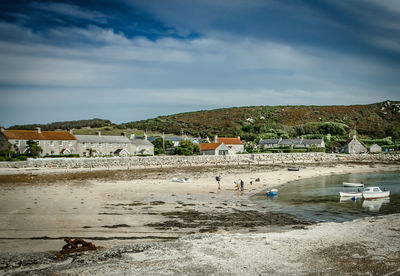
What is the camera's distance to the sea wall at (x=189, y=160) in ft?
176

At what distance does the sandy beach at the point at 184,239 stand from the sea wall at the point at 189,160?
31.0m

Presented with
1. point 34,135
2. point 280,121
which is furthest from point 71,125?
point 280,121

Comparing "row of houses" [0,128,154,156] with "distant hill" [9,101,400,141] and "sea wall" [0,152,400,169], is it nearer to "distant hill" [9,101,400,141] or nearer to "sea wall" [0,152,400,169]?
"sea wall" [0,152,400,169]

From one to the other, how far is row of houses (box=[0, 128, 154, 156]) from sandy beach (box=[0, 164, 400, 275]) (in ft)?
130

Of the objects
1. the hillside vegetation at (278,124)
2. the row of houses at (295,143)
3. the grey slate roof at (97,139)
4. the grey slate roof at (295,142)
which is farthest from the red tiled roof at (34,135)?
the grey slate roof at (295,142)

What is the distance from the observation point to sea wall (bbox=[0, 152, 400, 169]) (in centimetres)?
5356

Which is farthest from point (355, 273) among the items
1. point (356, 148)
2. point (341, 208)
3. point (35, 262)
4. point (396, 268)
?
point (356, 148)

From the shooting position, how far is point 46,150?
6169cm

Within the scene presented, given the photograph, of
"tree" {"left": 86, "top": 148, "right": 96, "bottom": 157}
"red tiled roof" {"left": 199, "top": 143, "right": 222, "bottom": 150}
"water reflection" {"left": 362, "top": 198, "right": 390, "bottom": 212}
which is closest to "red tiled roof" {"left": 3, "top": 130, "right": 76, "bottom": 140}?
"tree" {"left": 86, "top": 148, "right": 96, "bottom": 157}

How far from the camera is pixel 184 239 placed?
13.3 m

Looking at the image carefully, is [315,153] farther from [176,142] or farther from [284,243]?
[284,243]

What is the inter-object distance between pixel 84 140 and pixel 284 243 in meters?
61.1

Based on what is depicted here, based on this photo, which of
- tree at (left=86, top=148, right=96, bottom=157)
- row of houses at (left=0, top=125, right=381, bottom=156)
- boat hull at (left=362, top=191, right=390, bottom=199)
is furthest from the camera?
tree at (left=86, top=148, right=96, bottom=157)

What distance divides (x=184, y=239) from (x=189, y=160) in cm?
5251
